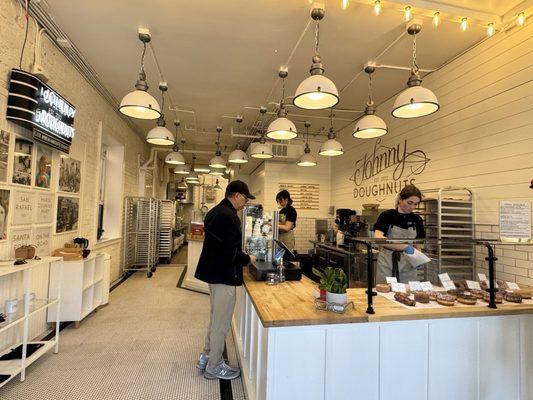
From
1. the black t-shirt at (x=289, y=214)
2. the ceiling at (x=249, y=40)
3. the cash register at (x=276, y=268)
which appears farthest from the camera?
the black t-shirt at (x=289, y=214)

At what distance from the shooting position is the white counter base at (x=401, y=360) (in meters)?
1.79

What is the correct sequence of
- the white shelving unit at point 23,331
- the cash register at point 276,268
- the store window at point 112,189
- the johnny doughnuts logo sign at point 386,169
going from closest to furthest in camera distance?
the white shelving unit at point 23,331 → the cash register at point 276,268 → the johnny doughnuts logo sign at point 386,169 → the store window at point 112,189

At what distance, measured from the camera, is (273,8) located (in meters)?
2.94

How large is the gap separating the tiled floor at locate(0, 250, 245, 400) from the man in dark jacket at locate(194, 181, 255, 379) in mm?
231

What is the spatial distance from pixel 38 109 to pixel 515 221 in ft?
14.9

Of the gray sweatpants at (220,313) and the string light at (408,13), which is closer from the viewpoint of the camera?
the gray sweatpants at (220,313)

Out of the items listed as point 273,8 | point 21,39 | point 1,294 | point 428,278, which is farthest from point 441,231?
point 21,39

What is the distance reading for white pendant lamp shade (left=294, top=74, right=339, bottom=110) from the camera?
7.60 ft

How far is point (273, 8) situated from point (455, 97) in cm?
247

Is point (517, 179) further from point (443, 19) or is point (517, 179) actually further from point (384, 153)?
point (384, 153)

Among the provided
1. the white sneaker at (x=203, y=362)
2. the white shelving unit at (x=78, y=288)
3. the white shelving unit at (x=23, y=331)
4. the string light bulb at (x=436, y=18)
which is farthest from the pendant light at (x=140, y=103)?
the string light bulb at (x=436, y=18)

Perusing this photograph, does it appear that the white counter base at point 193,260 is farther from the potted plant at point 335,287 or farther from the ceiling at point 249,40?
the potted plant at point 335,287

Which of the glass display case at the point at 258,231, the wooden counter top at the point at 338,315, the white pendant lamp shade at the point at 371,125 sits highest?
the white pendant lamp shade at the point at 371,125

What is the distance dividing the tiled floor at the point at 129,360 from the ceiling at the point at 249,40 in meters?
3.49
